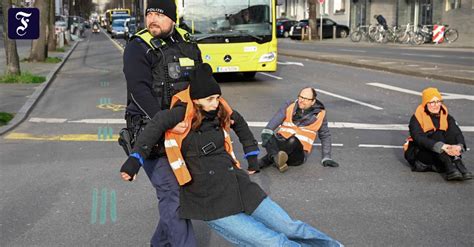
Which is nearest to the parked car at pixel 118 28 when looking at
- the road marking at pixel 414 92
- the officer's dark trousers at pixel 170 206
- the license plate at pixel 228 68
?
the license plate at pixel 228 68

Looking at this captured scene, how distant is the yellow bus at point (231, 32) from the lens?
15.8 metres

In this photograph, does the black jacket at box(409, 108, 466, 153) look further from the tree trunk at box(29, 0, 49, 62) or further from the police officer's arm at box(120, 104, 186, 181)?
the tree trunk at box(29, 0, 49, 62)

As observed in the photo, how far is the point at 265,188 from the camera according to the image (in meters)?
6.40

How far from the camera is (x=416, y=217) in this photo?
5336 mm

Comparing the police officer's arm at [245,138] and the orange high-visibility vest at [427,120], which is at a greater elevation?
the police officer's arm at [245,138]

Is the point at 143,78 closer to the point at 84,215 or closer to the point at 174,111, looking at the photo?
the point at 174,111

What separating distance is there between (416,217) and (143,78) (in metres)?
2.76

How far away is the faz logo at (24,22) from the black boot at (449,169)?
7.16 metres

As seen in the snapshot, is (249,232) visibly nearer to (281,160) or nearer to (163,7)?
(163,7)

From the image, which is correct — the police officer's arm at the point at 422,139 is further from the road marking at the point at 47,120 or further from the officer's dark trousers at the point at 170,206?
the road marking at the point at 47,120

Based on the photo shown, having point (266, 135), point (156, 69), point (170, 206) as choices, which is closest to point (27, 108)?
point (266, 135)

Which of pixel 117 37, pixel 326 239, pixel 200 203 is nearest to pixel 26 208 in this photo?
pixel 200 203

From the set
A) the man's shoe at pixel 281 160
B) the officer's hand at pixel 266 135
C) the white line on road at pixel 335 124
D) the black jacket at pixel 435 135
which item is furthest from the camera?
the white line on road at pixel 335 124

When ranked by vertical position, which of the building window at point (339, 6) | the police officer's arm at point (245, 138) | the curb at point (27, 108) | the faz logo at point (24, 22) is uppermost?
the building window at point (339, 6)
